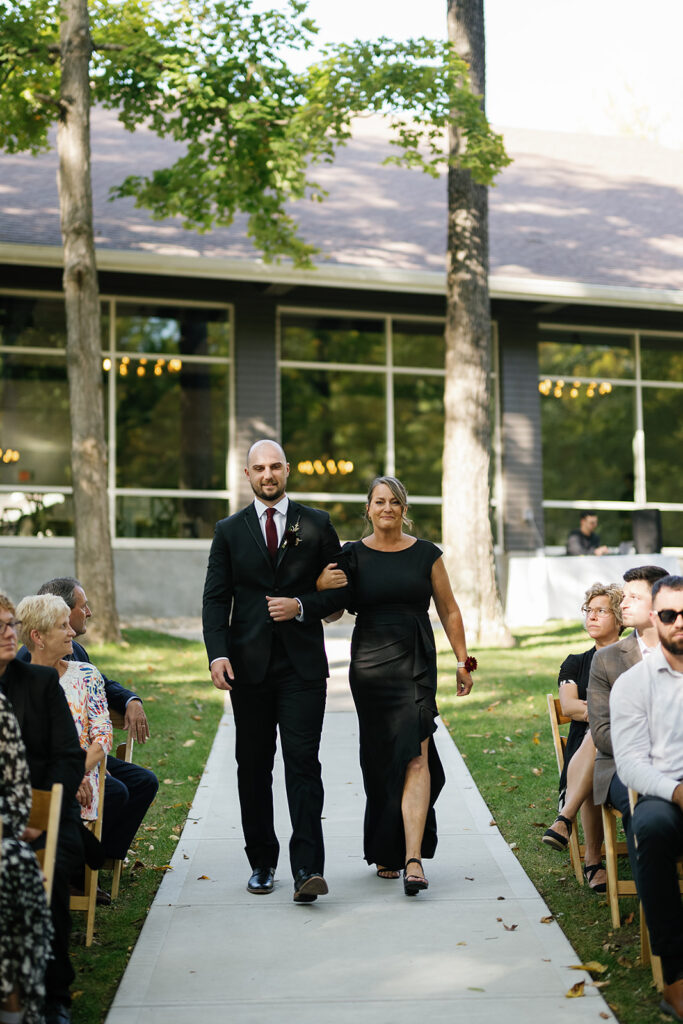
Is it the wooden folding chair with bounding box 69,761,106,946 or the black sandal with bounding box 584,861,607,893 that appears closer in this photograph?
the wooden folding chair with bounding box 69,761,106,946

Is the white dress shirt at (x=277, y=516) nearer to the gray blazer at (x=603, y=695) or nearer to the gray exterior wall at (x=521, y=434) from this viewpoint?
the gray blazer at (x=603, y=695)

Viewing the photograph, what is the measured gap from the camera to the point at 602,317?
66.3 ft

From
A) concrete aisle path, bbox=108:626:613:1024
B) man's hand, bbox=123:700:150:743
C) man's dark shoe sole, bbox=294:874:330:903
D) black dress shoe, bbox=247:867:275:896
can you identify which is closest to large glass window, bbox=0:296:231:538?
concrete aisle path, bbox=108:626:613:1024

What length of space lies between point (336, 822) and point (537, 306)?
13.4m

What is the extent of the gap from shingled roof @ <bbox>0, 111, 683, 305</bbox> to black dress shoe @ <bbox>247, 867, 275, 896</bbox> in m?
11.7

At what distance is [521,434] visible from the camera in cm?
1933

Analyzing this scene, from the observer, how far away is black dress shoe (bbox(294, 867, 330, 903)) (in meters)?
5.57

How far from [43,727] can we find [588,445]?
53.4 ft

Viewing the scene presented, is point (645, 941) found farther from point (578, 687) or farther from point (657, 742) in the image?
point (578, 687)

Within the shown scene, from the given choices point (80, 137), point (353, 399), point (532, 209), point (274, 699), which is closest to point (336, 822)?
point (274, 699)

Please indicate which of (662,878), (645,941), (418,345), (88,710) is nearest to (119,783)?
(88,710)

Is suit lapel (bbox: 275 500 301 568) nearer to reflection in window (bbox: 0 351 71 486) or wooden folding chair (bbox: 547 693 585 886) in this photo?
wooden folding chair (bbox: 547 693 585 886)

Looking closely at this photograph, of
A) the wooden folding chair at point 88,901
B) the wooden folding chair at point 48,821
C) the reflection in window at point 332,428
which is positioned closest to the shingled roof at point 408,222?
the reflection in window at point 332,428

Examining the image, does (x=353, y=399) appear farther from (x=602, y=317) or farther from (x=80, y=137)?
(x=80, y=137)
